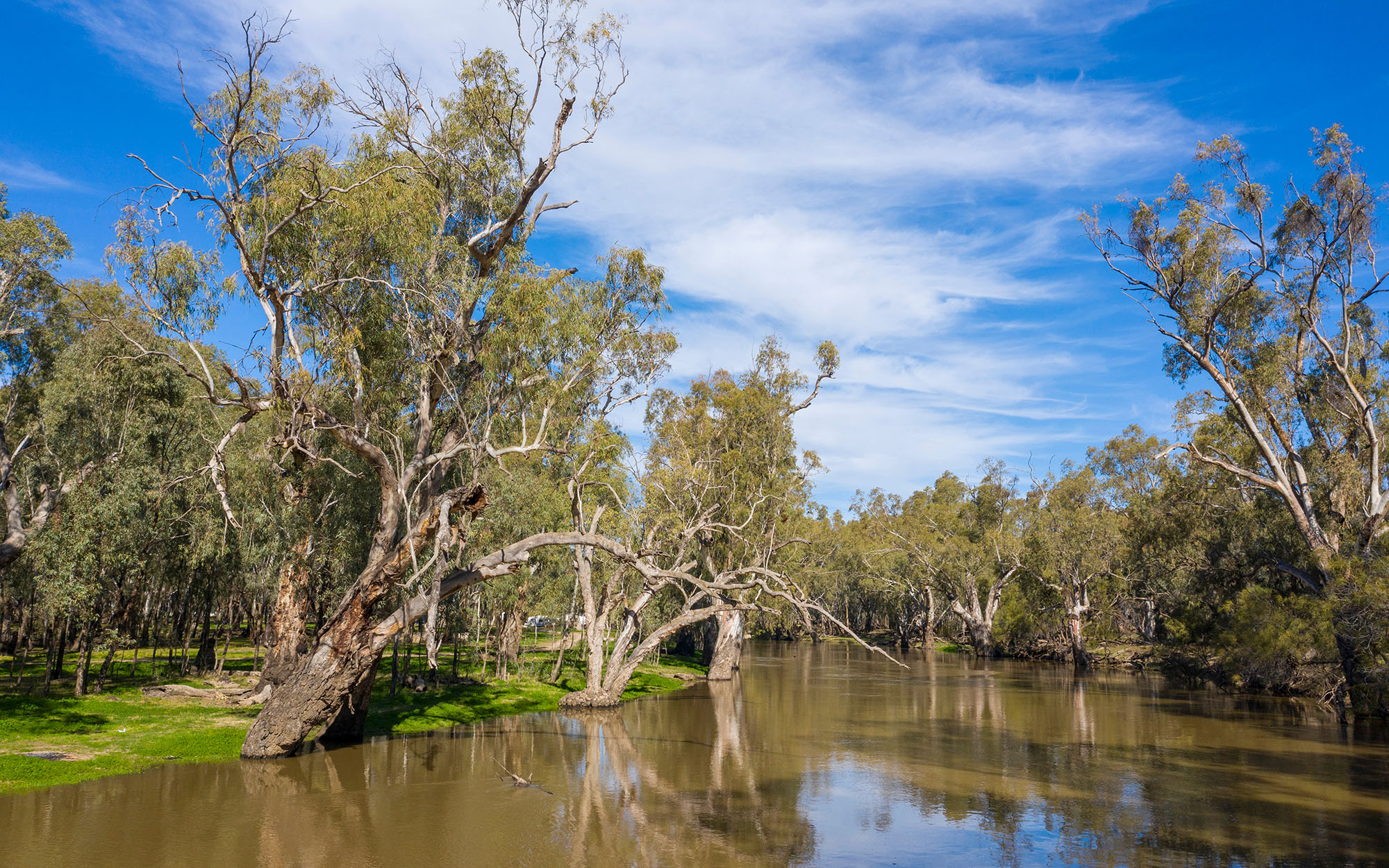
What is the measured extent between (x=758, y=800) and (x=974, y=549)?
48.0 metres

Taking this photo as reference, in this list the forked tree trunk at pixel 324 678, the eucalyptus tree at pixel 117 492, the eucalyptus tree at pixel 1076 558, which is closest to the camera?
the forked tree trunk at pixel 324 678

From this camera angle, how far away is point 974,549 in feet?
192

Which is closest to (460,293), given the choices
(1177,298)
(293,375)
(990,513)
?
(293,375)

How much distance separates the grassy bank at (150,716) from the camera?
1545cm

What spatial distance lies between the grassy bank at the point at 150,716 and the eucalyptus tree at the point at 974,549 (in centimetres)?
3096

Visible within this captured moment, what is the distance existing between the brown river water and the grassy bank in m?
1.18

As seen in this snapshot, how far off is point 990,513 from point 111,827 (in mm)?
62632

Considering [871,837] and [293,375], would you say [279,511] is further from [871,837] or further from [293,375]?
[871,837]

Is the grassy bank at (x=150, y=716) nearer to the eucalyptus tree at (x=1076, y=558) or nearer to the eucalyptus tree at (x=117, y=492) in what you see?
the eucalyptus tree at (x=117, y=492)

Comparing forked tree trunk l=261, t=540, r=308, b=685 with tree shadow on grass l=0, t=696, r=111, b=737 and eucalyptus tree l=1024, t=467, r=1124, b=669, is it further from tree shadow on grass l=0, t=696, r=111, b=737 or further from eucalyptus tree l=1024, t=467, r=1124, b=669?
eucalyptus tree l=1024, t=467, r=1124, b=669

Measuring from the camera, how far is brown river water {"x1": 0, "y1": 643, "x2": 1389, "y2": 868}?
440 inches

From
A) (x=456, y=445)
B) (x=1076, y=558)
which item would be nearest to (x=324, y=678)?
(x=456, y=445)

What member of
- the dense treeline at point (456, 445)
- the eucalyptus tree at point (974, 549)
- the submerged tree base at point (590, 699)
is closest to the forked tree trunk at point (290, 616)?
the dense treeline at point (456, 445)

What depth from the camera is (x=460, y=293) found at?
1861cm
